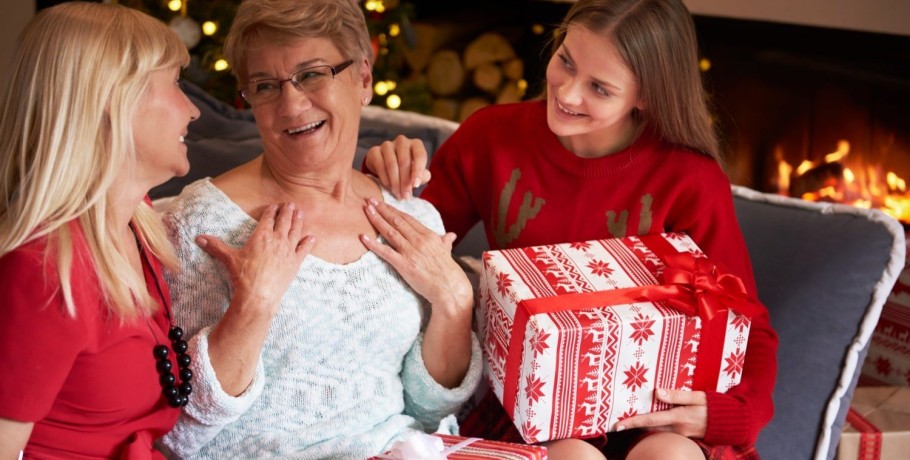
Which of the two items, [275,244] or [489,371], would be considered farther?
[489,371]

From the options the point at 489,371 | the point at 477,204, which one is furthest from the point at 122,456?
the point at 477,204

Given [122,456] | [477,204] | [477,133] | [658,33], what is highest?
[658,33]

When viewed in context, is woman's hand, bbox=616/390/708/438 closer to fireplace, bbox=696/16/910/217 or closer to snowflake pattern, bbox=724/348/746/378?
snowflake pattern, bbox=724/348/746/378

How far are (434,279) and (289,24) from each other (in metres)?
0.49

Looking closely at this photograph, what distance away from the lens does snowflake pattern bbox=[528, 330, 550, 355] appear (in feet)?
5.05

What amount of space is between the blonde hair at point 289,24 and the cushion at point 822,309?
1154mm

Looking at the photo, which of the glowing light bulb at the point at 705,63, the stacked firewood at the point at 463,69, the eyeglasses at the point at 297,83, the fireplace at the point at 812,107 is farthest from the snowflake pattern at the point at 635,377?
the stacked firewood at the point at 463,69

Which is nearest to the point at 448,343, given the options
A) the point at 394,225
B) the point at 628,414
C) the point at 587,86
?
the point at 394,225

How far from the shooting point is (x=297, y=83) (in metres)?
1.58

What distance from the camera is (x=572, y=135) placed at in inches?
76.8

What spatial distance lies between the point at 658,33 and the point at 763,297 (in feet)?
2.39

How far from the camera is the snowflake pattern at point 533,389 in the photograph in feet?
5.17

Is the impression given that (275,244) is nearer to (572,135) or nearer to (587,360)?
(587,360)

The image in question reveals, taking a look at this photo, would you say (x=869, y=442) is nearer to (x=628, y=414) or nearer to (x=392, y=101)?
(x=628, y=414)
